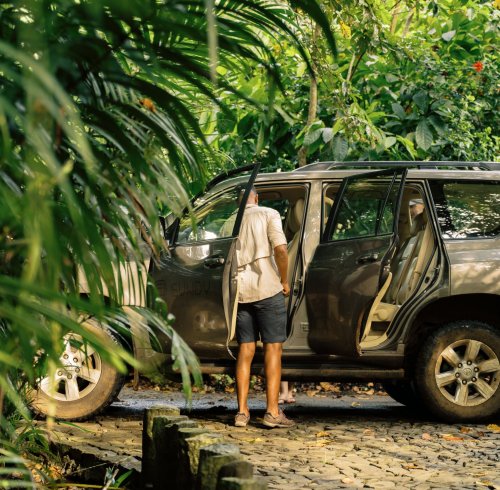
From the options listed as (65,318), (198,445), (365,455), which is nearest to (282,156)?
(365,455)

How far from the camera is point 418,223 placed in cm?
1000

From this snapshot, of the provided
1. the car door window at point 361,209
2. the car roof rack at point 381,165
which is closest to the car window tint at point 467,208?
the car roof rack at point 381,165

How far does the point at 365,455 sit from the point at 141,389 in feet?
16.9

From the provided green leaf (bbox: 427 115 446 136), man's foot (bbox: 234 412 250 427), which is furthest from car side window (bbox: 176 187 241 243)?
green leaf (bbox: 427 115 446 136)

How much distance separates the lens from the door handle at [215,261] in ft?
30.1

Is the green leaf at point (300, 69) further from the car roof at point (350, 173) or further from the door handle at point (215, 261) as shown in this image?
the door handle at point (215, 261)

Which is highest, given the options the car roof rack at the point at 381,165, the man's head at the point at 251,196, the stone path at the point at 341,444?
the car roof rack at the point at 381,165

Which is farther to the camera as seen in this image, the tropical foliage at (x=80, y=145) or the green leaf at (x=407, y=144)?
the green leaf at (x=407, y=144)

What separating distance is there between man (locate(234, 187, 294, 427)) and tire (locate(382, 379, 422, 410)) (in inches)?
69.8

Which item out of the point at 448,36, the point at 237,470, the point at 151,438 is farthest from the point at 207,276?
the point at 448,36

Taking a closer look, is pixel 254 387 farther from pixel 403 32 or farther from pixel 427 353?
pixel 403 32

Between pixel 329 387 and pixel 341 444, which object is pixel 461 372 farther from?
pixel 329 387

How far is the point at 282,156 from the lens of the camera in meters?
14.5

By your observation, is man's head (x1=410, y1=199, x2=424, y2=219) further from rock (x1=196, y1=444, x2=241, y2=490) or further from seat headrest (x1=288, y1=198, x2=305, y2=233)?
rock (x1=196, y1=444, x2=241, y2=490)
